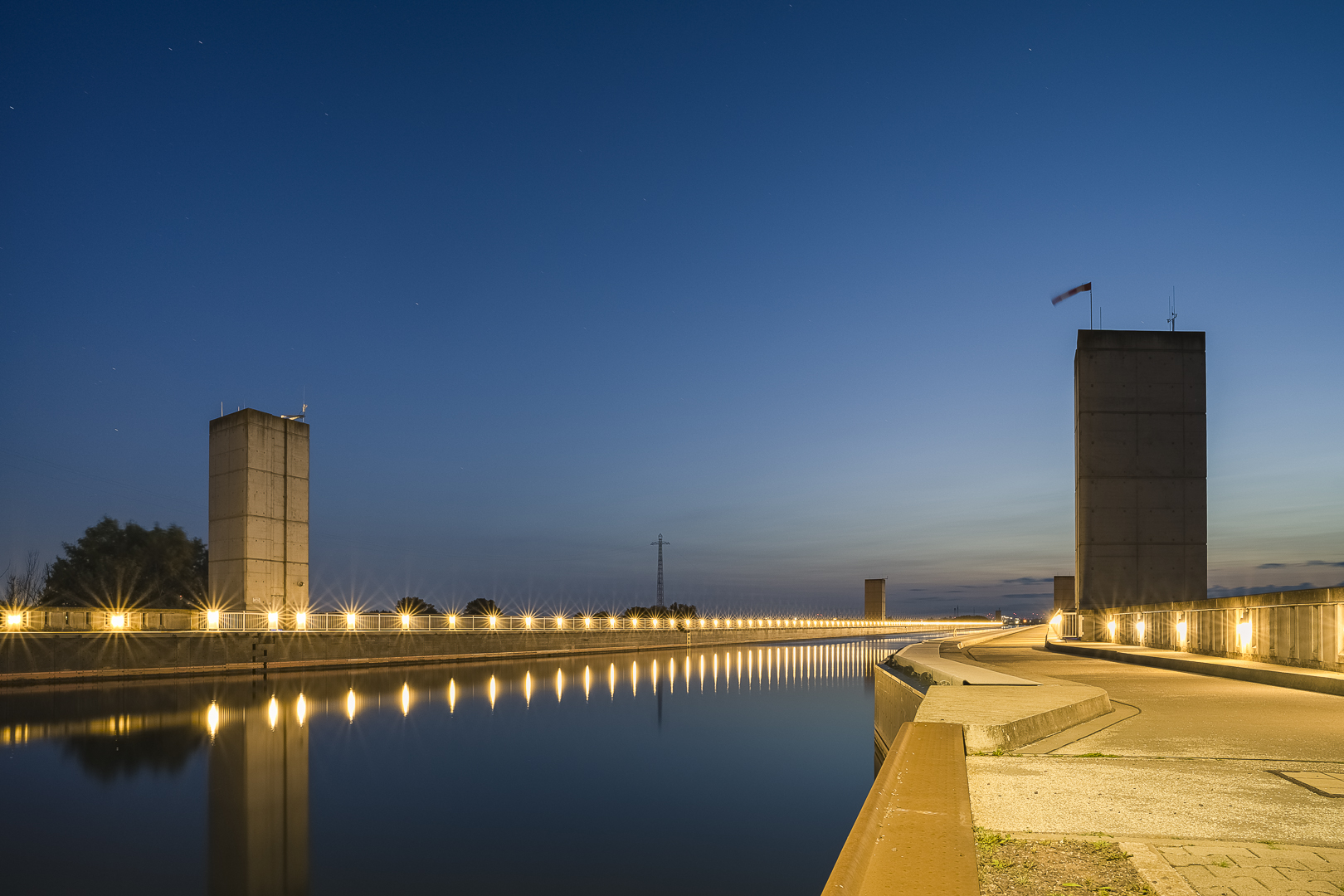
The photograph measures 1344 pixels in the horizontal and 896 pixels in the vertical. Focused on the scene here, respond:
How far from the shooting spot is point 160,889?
9.48 meters

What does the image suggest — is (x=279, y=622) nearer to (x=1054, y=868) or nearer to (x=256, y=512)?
(x=256, y=512)

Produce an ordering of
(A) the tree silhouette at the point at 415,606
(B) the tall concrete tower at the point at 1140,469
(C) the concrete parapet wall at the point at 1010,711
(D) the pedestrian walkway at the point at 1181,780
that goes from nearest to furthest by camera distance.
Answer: (D) the pedestrian walkway at the point at 1181,780 → (C) the concrete parapet wall at the point at 1010,711 → (B) the tall concrete tower at the point at 1140,469 → (A) the tree silhouette at the point at 415,606

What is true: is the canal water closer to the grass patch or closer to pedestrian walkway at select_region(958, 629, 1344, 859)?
pedestrian walkway at select_region(958, 629, 1344, 859)

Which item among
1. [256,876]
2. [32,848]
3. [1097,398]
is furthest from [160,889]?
[1097,398]

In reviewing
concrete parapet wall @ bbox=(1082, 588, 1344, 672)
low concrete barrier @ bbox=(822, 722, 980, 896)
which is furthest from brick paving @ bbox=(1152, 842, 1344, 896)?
concrete parapet wall @ bbox=(1082, 588, 1344, 672)

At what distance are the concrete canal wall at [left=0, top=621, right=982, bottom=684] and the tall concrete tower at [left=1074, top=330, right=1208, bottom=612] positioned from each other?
101 ft

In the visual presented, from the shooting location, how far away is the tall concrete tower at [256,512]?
43.4 metres

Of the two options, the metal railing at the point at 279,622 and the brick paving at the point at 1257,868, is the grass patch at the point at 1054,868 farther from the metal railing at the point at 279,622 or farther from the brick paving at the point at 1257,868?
the metal railing at the point at 279,622

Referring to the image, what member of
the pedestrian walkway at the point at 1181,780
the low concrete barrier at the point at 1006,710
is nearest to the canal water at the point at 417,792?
the low concrete barrier at the point at 1006,710

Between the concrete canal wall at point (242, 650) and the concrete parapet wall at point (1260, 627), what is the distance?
31.8 meters

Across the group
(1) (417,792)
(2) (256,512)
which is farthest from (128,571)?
(1) (417,792)

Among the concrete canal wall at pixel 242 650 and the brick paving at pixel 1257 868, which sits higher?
the brick paving at pixel 1257 868

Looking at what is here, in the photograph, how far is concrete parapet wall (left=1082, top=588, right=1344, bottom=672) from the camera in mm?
17703

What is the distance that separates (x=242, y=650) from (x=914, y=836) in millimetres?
37324
